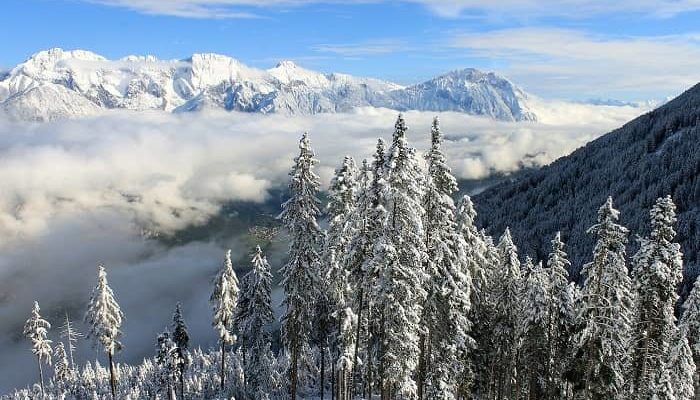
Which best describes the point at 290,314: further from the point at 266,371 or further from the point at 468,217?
the point at 266,371

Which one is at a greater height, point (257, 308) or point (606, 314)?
point (606, 314)

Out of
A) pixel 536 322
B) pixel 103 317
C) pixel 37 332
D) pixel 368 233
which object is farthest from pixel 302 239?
pixel 37 332

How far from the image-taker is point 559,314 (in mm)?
38312

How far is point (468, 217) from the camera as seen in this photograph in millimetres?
36844

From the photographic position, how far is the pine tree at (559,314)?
3659cm

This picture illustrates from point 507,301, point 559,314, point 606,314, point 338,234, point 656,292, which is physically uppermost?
point 338,234

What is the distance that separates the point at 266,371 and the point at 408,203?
38.4 meters

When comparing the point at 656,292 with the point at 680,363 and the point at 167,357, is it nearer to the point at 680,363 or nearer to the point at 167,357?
the point at 680,363

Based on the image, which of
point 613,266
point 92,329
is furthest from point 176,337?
point 613,266

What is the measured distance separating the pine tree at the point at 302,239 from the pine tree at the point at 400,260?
23.1 ft

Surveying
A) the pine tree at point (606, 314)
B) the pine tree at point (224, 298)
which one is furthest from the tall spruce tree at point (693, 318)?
the pine tree at point (224, 298)

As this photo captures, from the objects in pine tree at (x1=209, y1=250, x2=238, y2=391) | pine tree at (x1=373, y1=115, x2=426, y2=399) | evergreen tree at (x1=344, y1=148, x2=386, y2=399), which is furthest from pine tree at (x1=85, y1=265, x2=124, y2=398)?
pine tree at (x1=373, y1=115, x2=426, y2=399)

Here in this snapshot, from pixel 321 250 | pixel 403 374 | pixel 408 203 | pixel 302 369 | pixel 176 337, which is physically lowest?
pixel 302 369

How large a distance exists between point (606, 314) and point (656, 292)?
3364 mm
